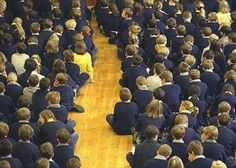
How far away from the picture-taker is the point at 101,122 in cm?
1087

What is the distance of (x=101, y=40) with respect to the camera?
14547 millimetres

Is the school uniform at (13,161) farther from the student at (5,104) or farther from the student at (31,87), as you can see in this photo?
the student at (31,87)

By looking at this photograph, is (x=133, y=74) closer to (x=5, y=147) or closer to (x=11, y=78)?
(x=11, y=78)

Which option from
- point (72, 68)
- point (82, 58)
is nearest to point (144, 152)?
point (72, 68)

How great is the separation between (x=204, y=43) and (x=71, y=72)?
273 centimetres

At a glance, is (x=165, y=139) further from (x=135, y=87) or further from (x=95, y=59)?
(x=95, y=59)

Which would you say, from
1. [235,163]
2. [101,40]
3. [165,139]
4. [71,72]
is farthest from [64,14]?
[235,163]

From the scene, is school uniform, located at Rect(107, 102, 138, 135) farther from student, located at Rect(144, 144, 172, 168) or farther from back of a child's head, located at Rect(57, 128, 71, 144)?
student, located at Rect(144, 144, 172, 168)

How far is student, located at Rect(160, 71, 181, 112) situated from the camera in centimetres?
1035

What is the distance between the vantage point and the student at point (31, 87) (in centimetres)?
1034

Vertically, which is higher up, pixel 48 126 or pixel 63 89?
pixel 48 126

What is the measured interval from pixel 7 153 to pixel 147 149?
1.84 metres

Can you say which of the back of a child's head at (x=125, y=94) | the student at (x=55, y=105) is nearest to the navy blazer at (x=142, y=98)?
the back of a child's head at (x=125, y=94)

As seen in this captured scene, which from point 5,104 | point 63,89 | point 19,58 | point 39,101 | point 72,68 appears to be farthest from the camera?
point 19,58
